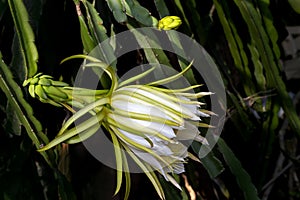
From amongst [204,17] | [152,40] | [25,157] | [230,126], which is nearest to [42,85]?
[152,40]

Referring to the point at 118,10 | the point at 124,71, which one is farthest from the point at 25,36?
the point at 124,71

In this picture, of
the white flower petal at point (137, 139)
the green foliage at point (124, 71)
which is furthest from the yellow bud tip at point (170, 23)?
the white flower petal at point (137, 139)

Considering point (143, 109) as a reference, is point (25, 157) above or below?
below

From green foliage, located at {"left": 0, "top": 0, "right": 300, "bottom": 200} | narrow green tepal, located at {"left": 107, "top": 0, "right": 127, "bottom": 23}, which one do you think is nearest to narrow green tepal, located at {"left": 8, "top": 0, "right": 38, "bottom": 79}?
green foliage, located at {"left": 0, "top": 0, "right": 300, "bottom": 200}

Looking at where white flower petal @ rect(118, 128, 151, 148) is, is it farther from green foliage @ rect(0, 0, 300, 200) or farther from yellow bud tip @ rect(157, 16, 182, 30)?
yellow bud tip @ rect(157, 16, 182, 30)

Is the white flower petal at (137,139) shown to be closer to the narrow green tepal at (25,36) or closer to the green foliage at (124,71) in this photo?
the green foliage at (124,71)

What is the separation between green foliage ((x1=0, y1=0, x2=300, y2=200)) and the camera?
2.69 ft

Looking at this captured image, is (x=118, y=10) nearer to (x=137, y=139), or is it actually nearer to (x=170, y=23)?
(x=170, y=23)

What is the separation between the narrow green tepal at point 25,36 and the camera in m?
0.80

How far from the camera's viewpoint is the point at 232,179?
1257mm

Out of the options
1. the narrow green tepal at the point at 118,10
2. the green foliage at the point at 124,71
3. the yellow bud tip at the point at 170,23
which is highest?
the narrow green tepal at the point at 118,10

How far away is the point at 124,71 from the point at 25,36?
292 mm

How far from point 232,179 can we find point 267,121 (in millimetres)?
156

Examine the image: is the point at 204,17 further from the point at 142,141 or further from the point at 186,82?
the point at 142,141
